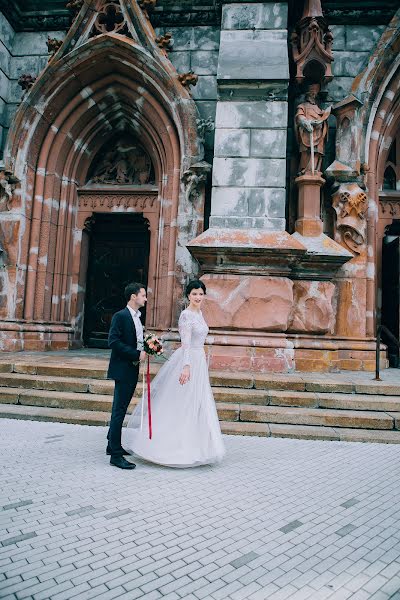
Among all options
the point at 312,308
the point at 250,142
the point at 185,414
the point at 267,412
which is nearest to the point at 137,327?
the point at 185,414

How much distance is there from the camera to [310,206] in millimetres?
7059

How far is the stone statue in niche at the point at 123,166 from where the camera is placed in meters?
8.90

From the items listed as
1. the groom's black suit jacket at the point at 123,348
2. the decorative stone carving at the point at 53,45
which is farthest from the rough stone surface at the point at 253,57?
the groom's black suit jacket at the point at 123,348

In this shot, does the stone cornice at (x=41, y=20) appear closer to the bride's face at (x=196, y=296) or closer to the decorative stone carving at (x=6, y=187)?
the decorative stone carving at (x=6, y=187)

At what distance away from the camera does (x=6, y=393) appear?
5352 millimetres

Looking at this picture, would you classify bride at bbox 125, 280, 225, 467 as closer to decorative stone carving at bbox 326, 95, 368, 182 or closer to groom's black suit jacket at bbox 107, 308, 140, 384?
groom's black suit jacket at bbox 107, 308, 140, 384

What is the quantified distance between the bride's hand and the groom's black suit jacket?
41cm

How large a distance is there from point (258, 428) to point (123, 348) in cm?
192

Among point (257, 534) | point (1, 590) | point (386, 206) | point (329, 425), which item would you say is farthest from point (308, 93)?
point (1, 590)

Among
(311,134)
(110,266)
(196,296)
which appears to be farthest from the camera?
(110,266)

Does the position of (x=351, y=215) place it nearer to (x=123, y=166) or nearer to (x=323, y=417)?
(x=323, y=417)

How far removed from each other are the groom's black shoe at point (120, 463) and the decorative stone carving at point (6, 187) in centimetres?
608

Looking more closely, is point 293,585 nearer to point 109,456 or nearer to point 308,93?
point 109,456

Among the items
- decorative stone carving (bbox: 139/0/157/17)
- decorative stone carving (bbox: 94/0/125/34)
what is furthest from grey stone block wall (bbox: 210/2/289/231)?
decorative stone carving (bbox: 94/0/125/34)
